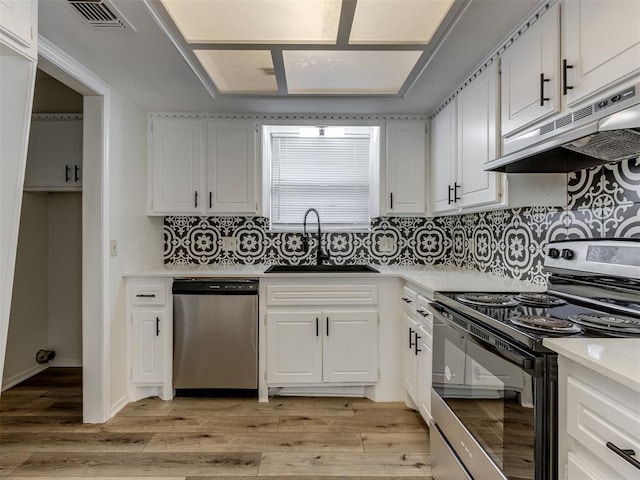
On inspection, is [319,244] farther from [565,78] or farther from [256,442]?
[565,78]

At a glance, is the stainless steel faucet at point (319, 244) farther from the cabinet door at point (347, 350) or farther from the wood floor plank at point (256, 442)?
the wood floor plank at point (256, 442)

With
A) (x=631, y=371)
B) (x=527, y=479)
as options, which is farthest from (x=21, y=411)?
(x=631, y=371)

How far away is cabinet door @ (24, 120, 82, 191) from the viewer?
9.47 feet

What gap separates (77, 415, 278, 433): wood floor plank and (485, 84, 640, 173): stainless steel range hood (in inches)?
78.6

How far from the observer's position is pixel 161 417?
244cm

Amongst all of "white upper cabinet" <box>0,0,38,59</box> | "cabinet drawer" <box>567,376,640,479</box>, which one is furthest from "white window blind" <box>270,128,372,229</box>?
"cabinet drawer" <box>567,376,640,479</box>

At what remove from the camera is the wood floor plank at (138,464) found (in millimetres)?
1884

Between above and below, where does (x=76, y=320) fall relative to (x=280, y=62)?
below

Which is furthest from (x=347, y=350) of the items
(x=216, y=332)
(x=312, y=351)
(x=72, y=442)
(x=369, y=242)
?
(x=72, y=442)

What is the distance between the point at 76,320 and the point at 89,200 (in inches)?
57.8

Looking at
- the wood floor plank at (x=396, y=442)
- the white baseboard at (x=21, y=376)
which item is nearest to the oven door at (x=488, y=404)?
the wood floor plank at (x=396, y=442)

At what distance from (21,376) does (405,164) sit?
3.54 m

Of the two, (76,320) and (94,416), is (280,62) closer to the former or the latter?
(94,416)

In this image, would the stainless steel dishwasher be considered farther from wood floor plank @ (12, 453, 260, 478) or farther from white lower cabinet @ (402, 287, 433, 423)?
white lower cabinet @ (402, 287, 433, 423)
